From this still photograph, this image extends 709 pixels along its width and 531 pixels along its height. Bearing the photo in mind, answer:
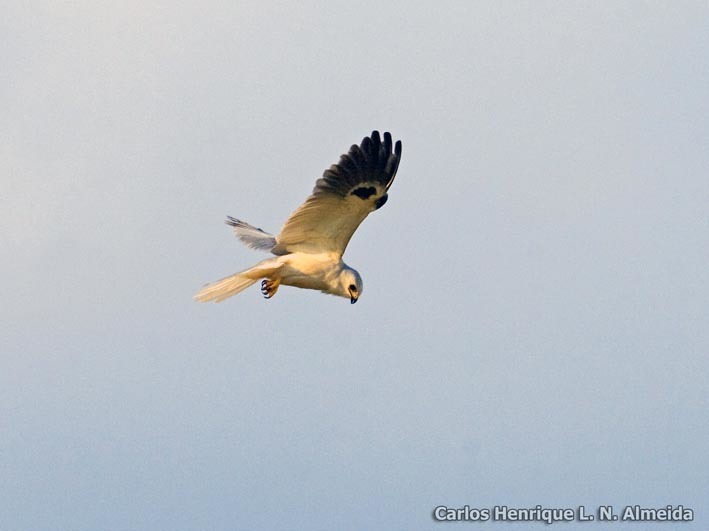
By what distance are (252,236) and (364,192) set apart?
128 inches

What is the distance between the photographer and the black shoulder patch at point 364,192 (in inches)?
512

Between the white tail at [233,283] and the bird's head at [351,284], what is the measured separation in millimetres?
622

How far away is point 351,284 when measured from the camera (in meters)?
13.3

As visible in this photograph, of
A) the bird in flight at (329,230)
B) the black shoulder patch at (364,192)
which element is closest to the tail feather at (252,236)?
the bird in flight at (329,230)

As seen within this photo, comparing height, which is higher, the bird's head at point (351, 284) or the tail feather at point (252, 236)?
the tail feather at point (252, 236)

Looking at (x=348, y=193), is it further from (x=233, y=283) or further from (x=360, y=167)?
(x=233, y=283)

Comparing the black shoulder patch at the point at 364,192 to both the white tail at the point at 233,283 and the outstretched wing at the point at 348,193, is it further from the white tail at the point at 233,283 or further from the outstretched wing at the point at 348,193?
the white tail at the point at 233,283

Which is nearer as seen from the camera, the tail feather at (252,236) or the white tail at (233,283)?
the white tail at (233,283)

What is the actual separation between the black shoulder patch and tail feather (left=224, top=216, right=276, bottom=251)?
7.69 feet

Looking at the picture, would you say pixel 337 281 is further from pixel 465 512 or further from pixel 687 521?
pixel 687 521

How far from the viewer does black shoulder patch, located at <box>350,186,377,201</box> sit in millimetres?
12992

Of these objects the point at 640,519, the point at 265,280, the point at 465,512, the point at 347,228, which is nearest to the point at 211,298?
the point at 265,280

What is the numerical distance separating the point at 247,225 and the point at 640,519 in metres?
6.47

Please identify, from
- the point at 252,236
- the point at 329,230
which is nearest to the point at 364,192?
the point at 329,230
